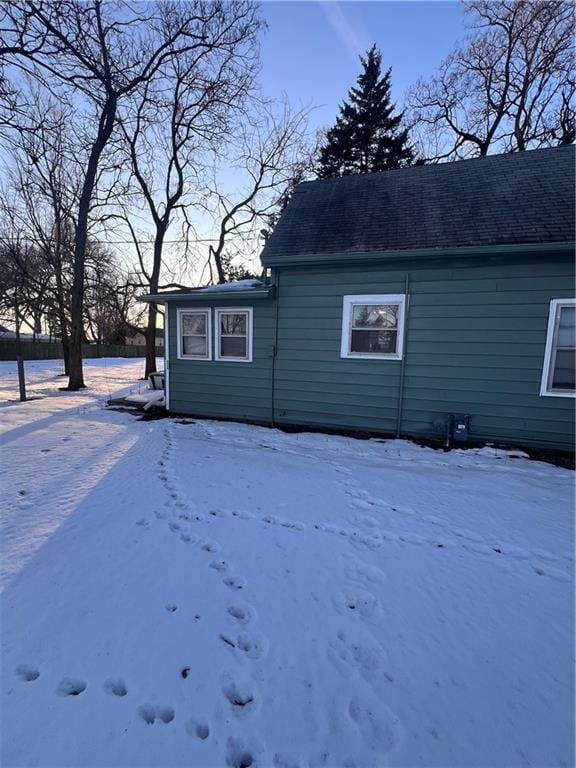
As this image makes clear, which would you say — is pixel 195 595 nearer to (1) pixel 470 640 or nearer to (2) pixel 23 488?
(1) pixel 470 640

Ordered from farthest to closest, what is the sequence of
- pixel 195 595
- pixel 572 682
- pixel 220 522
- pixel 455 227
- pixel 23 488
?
pixel 455 227 → pixel 23 488 → pixel 220 522 → pixel 195 595 → pixel 572 682

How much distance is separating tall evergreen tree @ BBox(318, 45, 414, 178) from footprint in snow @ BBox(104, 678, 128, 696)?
2002cm

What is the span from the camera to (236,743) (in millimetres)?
1348

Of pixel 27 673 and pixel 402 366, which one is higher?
pixel 402 366

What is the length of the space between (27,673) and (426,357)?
575cm

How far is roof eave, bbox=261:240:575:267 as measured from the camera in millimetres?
4855

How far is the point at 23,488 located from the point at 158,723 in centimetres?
304

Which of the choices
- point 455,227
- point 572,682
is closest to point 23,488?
point 572,682

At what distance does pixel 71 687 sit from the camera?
1.52 metres

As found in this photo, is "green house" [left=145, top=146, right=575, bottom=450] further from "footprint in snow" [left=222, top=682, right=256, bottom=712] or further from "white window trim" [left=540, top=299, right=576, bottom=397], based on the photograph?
"footprint in snow" [left=222, top=682, right=256, bottom=712]

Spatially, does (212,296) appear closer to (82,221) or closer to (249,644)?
(249,644)

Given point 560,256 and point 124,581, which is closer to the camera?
point 124,581

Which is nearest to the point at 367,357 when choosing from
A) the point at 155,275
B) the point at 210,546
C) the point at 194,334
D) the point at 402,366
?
the point at 402,366

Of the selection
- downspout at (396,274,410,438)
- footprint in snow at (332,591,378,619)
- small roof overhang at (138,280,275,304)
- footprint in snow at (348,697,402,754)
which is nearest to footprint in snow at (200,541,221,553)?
footprint in snow at (332,591,378,619)
